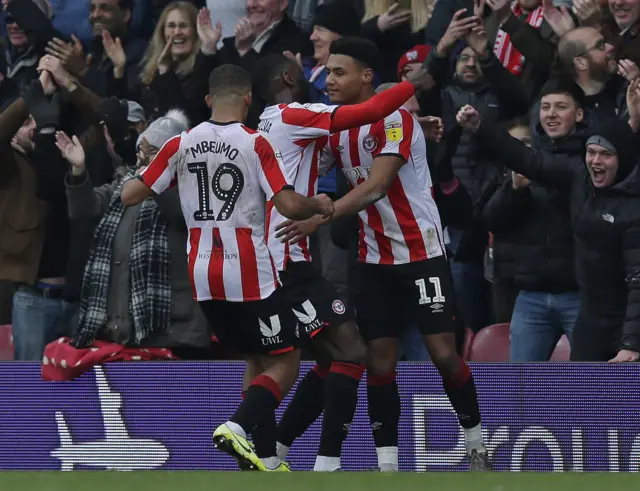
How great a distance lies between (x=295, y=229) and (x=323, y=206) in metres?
0.18

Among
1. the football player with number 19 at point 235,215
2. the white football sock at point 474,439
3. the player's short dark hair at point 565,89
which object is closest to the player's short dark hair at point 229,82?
the football player with number 19 at point 235,215

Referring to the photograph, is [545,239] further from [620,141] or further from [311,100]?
[311,100]

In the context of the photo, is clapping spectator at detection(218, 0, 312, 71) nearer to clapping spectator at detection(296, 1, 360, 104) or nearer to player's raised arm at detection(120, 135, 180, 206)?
clapping spectator at detection(296, 1, 360, 104)

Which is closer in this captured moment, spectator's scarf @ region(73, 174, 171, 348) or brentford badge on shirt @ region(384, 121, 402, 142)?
brentford badge on shirt @ region(384, 121, 402, 142)

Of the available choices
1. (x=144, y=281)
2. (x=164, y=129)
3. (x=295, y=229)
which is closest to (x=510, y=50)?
(x=164, y=129)

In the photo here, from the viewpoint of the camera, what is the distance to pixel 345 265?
10.1 m

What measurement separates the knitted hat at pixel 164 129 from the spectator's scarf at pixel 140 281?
407 mm

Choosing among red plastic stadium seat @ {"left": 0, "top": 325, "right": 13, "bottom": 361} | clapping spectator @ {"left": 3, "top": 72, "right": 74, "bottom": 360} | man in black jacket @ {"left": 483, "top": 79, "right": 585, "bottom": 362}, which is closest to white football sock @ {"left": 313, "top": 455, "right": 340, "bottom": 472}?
man in black jacket @ {"left": 483, "top": 79, "right": 585, "bottom": 362}

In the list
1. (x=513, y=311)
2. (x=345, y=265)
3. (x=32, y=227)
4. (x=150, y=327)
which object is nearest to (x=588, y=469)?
(x=513, y=311)

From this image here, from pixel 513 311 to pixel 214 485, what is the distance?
14.5 ft

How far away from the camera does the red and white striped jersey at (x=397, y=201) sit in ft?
26.8

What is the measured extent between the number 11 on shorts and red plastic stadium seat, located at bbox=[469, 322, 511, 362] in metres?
2.06

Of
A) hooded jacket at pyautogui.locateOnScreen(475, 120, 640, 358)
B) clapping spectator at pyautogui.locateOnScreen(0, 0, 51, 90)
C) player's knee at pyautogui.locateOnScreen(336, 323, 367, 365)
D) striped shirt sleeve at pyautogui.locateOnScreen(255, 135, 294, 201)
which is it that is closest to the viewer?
striped shirt sleeve at pyautogui.locateOnScreen(255, 135, 294, 201)

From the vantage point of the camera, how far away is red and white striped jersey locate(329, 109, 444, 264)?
8.16m
